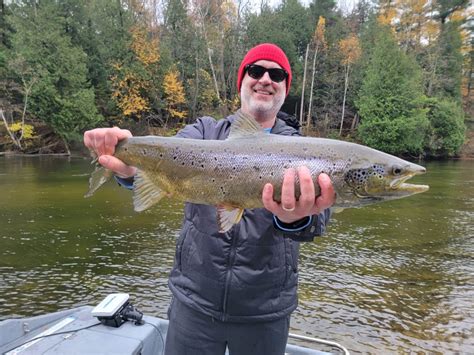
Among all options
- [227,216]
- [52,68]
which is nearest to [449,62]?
[52,68]

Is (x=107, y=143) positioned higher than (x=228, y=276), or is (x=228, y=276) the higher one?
(x=107, y=143)

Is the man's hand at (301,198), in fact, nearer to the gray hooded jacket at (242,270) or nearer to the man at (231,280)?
the man at (231,280)

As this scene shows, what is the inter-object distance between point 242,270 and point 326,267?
7.71 metres

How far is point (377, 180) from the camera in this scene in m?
2.85

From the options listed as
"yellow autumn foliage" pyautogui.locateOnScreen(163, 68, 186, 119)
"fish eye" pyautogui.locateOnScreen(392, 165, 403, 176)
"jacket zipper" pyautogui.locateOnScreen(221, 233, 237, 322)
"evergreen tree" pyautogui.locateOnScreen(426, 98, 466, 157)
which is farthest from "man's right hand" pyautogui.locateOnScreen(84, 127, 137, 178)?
"evergreen tree" pyautogui.locateOnScreen(426, 98, 466, 157)

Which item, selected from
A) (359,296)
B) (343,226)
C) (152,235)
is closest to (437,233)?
(343,226)

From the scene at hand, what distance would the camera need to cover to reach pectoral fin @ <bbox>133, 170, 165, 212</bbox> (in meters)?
3.19

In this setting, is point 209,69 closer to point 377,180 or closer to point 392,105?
point 392,105

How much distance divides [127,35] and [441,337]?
41876 mm

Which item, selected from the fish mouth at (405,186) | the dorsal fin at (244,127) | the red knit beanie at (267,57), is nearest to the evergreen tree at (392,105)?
the red knit beanie at (267,57)

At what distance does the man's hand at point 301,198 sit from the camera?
2.66 metres

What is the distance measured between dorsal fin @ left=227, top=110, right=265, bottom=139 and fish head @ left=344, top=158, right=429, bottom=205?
0.75 metres

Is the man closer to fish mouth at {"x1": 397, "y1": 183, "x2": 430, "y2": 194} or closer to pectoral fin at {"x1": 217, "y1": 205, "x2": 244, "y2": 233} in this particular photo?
pectoral fin at {"x1": 217, "y1": 205, "x2": 244, "y2": 233}

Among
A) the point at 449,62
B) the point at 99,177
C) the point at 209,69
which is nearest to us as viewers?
the point at 99,177
